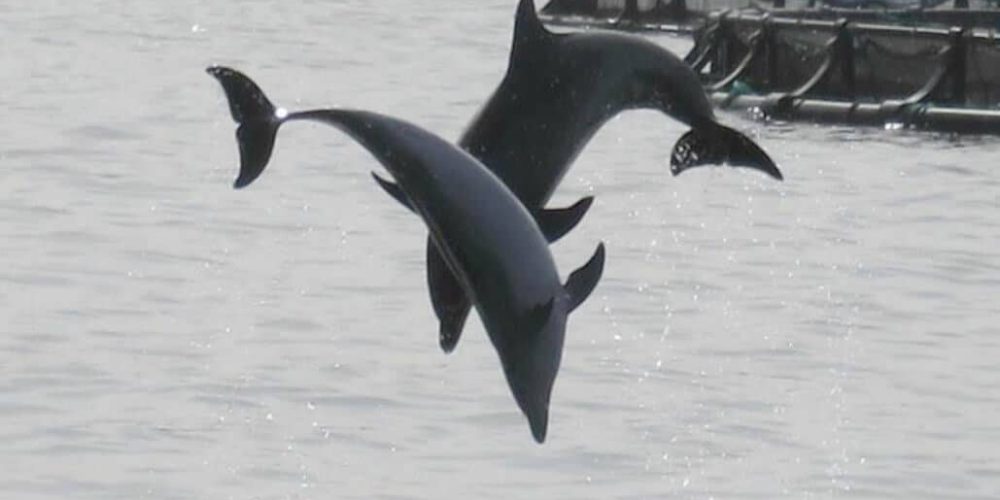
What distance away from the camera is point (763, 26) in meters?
45.3

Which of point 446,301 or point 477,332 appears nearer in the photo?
point 446,301

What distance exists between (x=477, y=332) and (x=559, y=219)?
63.4ft

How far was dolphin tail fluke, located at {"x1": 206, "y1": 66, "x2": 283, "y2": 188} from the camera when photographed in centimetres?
503

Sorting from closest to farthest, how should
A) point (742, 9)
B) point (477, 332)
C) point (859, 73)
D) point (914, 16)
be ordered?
1. point (477, 332)
2. point (859, 73)
3. point (914, 16)
4. point (742, 9)

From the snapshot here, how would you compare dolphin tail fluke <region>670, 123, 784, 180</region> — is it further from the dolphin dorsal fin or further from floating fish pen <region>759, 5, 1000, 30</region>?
floating fish pen <region>759, 5, 1000, 30</region>

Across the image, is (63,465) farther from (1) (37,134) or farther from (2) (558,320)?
(1) (37,134)

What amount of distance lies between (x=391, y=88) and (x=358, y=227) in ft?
72.5

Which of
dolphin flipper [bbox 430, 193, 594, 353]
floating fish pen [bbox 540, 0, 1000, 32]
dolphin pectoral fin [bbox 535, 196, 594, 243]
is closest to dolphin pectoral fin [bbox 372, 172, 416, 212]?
dolphin flipper [bbox 430, 193, 594, 353]

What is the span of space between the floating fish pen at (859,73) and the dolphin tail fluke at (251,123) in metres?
35.5

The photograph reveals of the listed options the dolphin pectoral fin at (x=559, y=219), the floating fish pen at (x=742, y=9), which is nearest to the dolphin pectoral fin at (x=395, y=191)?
the dolphin pectoral fin at (x=559, y=219)

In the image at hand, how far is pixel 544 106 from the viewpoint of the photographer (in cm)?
489

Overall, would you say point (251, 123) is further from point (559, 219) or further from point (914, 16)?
point (914, 16)

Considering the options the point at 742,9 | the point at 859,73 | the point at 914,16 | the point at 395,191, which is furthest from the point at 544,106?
the point at 742,9

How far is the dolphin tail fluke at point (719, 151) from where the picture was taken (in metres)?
5.25
